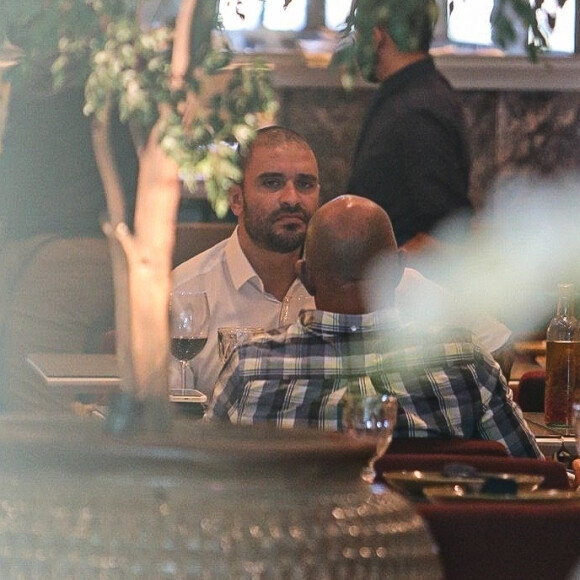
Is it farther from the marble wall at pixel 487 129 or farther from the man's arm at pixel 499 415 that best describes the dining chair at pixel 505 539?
the marble wall at pixel 487 129

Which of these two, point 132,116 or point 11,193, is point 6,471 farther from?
point 11,193

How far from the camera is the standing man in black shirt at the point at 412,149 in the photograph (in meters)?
3.90

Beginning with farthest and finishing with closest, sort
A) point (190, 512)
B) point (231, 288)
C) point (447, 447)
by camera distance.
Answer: point (231, 288) → point (447, 447) → point (190, 512)

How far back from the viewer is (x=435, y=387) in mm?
2330

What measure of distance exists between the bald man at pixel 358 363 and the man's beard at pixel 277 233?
1.02 m

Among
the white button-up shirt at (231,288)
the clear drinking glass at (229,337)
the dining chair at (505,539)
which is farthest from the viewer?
the white button-up shirt at (231,288)

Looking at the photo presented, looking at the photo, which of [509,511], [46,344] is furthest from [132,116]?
[46,344]

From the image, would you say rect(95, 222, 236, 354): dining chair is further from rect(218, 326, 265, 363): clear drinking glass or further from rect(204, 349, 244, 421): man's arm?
rect(204, 349, 244, 421): man's arm

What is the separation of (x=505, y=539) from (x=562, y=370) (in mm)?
1439

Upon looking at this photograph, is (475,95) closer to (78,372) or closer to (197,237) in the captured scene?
(197,237)

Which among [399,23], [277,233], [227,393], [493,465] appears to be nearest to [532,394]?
[277,233]

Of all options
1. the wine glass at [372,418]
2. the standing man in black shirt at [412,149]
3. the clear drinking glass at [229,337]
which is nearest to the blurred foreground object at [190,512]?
the wine glass at [372,418]

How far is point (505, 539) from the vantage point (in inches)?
57.1

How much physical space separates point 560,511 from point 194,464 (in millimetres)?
598
